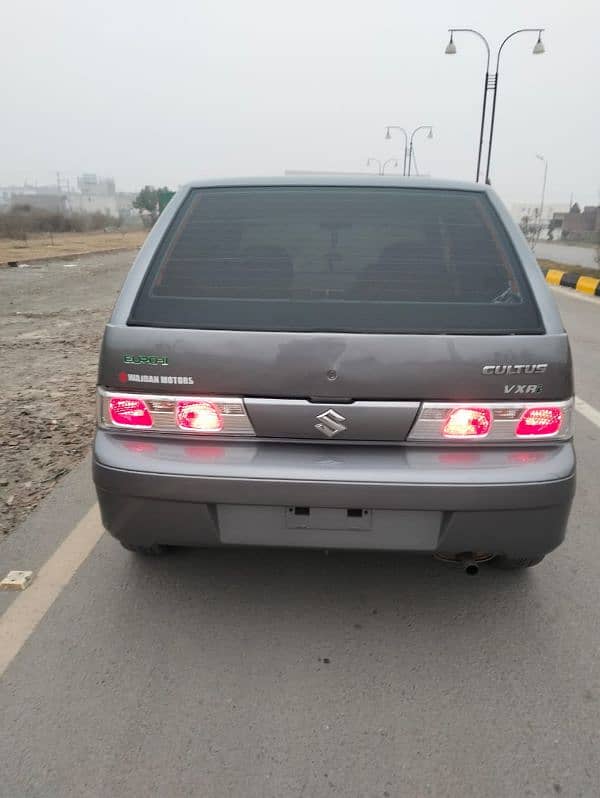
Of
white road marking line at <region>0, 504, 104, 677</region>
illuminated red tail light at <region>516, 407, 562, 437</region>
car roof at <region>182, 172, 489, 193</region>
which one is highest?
car roof at <region>182, 172, 489, 193</region>

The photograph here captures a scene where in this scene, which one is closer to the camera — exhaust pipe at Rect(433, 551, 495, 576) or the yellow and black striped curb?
exhaust pipe at Rect(433, 551, 495, 576)

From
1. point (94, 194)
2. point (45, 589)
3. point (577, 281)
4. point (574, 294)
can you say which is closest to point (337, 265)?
point (45, 589)

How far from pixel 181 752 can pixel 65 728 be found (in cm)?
39

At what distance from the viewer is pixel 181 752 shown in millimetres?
2018

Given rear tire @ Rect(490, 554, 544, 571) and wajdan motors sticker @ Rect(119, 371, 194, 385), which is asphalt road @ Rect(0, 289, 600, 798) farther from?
wajdan motors sticker @ Rect(119, 371, 194, 385)

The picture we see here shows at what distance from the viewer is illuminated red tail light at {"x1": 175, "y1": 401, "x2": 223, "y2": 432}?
239 centimetres

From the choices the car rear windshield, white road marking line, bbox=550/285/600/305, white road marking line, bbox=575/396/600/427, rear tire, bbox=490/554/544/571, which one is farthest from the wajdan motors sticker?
white road marking line, bbox=550/285/600/305

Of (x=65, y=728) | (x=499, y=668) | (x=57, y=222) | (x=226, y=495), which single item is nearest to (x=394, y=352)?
(x=226, y=495)

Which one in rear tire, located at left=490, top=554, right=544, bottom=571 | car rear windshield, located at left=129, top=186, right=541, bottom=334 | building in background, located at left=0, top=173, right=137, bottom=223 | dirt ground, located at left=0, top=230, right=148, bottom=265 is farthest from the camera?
building in background, located at left=0, top=173, right=137, bottom=223

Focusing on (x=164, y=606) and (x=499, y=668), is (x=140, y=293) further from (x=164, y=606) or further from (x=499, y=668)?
(x=499, y=668)

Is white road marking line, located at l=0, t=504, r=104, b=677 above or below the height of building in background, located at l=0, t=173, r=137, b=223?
above

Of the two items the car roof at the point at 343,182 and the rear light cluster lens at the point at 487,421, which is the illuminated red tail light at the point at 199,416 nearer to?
the rear light cluster lens at the point at 487,421

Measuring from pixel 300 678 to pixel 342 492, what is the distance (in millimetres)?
689

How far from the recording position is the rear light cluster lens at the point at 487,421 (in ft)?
7.70
